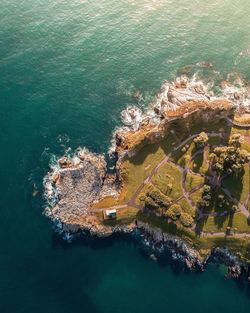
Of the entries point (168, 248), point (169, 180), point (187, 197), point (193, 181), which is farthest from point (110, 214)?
point (193, 181)

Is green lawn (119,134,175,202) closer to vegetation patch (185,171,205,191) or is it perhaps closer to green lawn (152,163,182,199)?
green lawn (152,163,182,199)

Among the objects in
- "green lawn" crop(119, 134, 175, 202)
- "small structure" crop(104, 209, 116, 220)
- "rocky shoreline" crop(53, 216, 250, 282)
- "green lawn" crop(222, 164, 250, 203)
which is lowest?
"rocky shoreline" crop(53, 216, 250, 282)

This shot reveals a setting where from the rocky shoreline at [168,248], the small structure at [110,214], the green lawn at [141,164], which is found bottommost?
the rocky shoreline at [168,248]

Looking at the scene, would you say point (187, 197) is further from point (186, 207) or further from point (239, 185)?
point (239, 185)

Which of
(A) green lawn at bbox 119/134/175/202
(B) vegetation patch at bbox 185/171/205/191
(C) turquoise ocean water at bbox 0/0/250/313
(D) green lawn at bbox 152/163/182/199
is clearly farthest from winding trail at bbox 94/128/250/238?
A: (C) turquoise ocean water at bbox 0/0/250/313

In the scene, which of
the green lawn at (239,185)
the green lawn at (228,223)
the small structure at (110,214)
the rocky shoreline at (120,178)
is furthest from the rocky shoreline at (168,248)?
the green lawn at (239,185)

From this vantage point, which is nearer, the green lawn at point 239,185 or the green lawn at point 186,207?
the green lawn at point 186,207

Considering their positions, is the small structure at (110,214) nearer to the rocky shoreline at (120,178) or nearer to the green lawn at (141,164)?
the rocky shoreline at (120,178)

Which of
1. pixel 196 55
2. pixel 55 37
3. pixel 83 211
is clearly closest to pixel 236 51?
pixel 196 55

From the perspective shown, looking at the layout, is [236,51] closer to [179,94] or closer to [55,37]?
[179,94]
